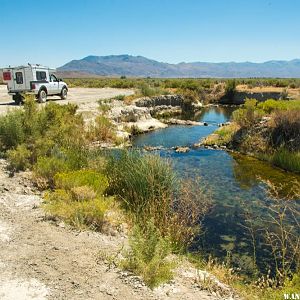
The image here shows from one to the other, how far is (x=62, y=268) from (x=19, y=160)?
6.13 m

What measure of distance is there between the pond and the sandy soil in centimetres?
283

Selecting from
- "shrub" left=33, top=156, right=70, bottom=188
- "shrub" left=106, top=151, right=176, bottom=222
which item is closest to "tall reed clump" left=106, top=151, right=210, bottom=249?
"shrub" left=106, top=151, right=176, bottom=222

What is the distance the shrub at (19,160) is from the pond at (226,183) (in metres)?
4.23

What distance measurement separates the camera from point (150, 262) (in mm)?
5973

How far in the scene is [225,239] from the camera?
31.5 ft

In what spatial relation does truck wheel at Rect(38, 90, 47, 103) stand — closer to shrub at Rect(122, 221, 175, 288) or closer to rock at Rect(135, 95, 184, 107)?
rock at Rect(135, 95, 184, 107)

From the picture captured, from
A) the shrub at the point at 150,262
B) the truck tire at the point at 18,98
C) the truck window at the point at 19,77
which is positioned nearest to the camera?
the shrub at the point at 150,262

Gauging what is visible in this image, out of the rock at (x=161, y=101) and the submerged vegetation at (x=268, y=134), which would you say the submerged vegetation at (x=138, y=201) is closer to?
the submerged vegetation at (x=268, y=134)

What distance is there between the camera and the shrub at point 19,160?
11.4m

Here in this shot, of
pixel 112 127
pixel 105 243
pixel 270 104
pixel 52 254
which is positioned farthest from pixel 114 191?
pixel 270 104

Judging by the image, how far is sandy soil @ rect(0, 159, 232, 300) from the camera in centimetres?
539

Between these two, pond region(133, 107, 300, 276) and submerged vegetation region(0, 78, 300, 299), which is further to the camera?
pond region(133, 107, 300, 276)

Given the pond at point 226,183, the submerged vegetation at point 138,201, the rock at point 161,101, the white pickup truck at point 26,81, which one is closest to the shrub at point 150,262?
the submerged vegetation at point 138,201

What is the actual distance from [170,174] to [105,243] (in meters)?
3.48
